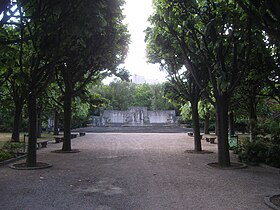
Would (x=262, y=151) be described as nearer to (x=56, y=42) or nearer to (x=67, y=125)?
(x=56, y=42)

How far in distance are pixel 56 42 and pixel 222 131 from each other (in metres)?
7.55

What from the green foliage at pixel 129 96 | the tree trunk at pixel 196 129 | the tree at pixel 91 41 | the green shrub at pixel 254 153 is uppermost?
the green foliage at pixel 129 96

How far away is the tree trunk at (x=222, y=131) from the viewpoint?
1296cm

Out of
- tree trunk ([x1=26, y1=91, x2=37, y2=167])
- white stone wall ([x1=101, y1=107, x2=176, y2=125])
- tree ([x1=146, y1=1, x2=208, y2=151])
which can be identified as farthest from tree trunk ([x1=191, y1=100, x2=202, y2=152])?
white stone wall ([x1=101, y1=107, x2=176, y2=125])

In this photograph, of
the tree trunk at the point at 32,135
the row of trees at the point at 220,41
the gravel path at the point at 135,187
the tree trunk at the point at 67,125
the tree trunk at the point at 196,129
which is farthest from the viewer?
the tree trunk at the point at 67,125

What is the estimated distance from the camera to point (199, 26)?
13883 mm

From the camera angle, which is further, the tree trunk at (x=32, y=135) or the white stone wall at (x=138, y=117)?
the white stone wall at (x=138, y=117)

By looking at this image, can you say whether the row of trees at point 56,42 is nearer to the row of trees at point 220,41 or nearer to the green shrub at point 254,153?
the row of trees at point 220,41

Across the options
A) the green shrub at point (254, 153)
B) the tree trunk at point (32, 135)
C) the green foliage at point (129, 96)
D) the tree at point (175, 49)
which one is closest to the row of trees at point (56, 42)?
the tree trunk at point (32, 135)

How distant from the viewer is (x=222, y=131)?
13.2 metres

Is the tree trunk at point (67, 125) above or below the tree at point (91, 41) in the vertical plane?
below

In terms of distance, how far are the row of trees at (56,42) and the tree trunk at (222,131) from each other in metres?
5.47

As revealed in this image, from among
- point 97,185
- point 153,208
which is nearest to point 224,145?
point 97,185

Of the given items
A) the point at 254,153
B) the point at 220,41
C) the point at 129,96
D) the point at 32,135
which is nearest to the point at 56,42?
the point at 32,135
